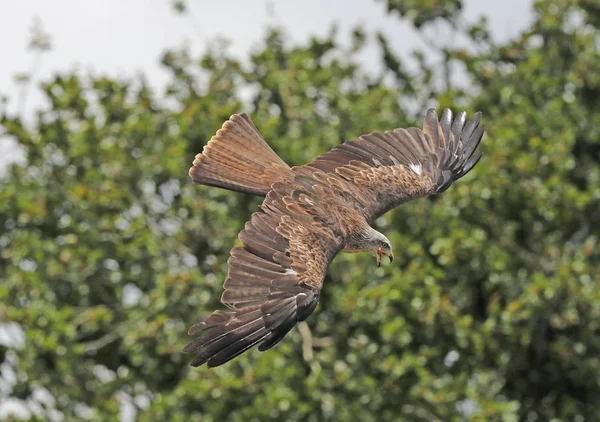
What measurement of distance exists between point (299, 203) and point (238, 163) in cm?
76

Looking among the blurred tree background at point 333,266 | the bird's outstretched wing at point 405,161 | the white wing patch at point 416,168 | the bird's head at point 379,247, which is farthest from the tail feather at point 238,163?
the blurred tree background at point 333,266

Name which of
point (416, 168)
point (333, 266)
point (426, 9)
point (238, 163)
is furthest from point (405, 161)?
point (426, 9)

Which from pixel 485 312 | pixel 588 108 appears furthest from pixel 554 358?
pixel 588 108

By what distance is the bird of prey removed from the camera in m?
6.91

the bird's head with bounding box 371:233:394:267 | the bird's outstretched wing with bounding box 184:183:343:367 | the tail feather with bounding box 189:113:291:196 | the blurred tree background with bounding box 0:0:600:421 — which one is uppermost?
the bird's outstretched wing with bounding box 184:183:343:367

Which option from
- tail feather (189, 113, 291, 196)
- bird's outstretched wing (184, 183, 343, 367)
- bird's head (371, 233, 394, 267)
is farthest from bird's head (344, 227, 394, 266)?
tail feather (189, 113, 291, 196)

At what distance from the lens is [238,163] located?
8.30 m

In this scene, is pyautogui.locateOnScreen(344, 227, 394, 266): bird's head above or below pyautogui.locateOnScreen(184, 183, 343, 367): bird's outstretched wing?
below

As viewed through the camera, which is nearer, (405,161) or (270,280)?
(270,280)

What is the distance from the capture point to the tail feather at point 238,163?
815 cm

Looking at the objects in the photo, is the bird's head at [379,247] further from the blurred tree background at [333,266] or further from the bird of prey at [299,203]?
the blurred tree background at [333,266]

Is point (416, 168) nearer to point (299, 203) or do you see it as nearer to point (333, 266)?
point (299, 203)

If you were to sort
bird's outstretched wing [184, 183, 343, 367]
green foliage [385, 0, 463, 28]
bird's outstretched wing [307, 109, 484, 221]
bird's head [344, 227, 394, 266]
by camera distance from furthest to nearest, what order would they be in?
green foliage [385, 0, 463, 28] → bird's outstretched wing [307, 109, 484, 221] → bird's head [344, 227, 394, 266] → bird's outstretched wing [184, 183, 343, 367]

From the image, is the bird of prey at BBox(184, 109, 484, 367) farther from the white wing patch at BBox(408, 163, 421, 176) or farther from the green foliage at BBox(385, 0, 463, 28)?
the green foliage at BBox(385, 0, 463, 28)
